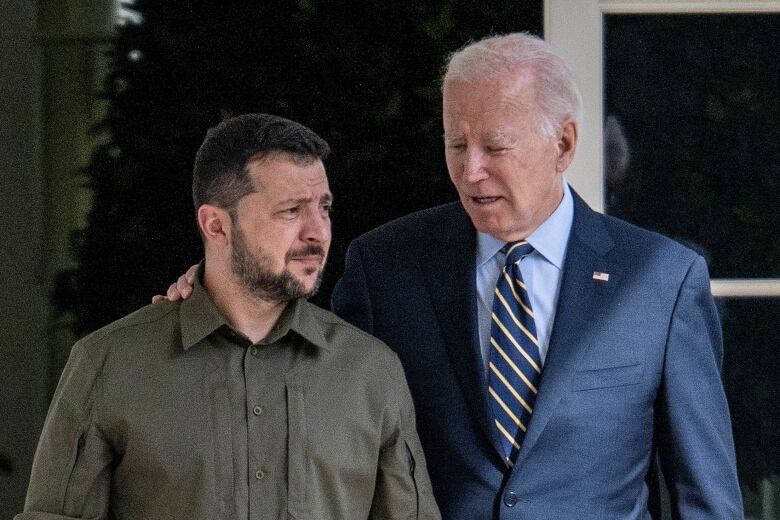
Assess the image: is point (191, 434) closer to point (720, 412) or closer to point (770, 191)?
point (720, 412)

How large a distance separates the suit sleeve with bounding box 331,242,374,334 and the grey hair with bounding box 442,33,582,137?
441 mm

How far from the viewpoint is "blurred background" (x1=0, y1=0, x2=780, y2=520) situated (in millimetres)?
3643

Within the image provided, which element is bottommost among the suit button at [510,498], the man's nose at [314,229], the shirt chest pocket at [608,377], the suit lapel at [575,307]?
the suit button at [510,498]

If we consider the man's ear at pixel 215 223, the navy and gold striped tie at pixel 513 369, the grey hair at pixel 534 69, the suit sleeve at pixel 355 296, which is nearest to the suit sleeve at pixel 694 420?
the navy and gold striped tie at pixel 513 369

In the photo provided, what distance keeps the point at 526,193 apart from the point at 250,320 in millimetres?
589

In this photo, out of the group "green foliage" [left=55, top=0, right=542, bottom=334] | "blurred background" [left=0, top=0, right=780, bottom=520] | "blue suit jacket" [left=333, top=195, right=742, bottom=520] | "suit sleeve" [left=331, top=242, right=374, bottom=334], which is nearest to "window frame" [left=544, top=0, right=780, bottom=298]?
"blurred background" [left=0, top=0, right=780, bottom=520]

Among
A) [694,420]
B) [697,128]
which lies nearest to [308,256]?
[694,420]

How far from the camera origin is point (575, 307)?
2.78 meters

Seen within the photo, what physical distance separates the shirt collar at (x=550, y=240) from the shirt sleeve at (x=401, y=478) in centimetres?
39

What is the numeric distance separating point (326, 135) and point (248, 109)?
22 cm

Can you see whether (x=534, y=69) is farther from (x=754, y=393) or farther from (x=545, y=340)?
(x=754, y=393)

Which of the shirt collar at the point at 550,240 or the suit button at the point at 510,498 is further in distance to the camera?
the shirt collar at the point at 550,240

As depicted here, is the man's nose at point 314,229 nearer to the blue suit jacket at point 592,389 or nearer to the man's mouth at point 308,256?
the man's mouth at point 308,256

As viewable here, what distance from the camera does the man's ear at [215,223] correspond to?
8.48 ft
